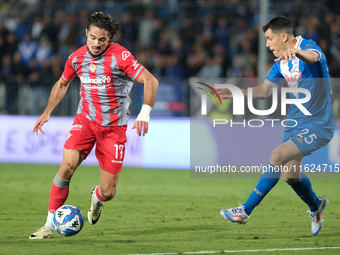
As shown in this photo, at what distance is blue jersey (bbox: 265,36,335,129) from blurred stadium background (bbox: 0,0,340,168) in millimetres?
8446

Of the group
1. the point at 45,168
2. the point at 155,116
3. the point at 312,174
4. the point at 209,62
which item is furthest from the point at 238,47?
the point at 45,168

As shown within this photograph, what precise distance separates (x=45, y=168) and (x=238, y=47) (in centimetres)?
659

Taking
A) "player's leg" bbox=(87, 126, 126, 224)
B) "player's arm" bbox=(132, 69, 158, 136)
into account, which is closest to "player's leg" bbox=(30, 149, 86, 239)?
"player's leg" bbox=(87, 126, 126, 224)

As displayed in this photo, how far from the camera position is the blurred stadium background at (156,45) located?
56.8 feet

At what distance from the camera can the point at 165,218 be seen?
30.4 feet

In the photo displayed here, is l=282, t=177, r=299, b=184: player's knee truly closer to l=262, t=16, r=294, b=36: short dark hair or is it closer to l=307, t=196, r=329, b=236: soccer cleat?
l=307, t=196, r=329, b=236: soccer cleat

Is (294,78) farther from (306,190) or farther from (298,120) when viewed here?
(306,190)

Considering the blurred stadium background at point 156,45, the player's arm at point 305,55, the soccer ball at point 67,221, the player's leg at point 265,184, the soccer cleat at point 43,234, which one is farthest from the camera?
the blurred stadium background at point 156,45

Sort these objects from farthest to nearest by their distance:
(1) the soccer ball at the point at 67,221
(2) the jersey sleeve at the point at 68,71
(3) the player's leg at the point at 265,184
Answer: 1. (2) the jersey sleeve at the point at 68,71
2. (3) the player's leg at the point at 265,184
3. (1) the soccer ball at the point at 67,221

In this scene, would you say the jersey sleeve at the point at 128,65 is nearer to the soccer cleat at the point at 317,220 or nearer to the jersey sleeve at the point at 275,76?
the jersey sleeve at the point at 275,76

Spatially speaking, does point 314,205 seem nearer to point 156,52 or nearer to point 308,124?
point 308,124

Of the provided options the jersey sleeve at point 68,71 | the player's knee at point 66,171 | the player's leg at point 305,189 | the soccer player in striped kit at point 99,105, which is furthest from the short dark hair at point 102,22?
the player's leg at point 305,189

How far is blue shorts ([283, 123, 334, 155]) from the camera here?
770cm

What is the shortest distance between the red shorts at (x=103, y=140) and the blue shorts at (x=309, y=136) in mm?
1878
